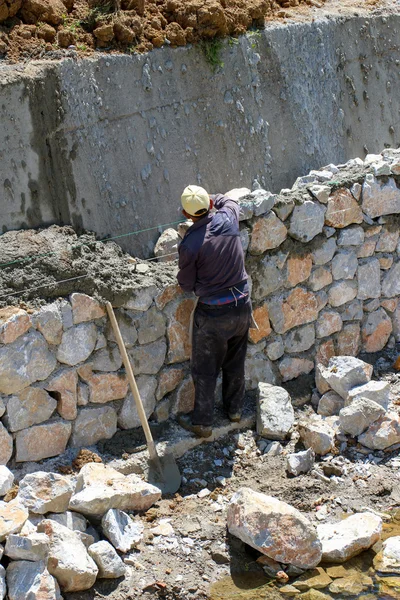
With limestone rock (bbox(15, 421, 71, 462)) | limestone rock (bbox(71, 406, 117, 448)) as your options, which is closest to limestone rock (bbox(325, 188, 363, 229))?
limestone rock (bbox(71, 406, 117, 448))

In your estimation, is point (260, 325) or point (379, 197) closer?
point (260, 325)

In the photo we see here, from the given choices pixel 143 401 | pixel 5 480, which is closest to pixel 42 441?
pixel 5 480

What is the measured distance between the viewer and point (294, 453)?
20.9ft

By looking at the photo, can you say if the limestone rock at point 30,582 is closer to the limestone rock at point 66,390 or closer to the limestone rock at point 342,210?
the limestone rock at point 66,390

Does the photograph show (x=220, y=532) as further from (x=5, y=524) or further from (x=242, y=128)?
(x=242, y=128)

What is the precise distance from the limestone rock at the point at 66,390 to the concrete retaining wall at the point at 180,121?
3.94ft

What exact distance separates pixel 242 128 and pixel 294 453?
10.2ft

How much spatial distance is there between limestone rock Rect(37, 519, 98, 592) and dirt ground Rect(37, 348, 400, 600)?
0.36 feet

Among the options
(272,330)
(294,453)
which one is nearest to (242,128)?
(272,330)

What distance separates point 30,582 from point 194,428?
80.6 inches

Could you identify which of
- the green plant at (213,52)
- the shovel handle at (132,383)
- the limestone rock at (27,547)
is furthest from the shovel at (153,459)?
the green plant at (213,52)

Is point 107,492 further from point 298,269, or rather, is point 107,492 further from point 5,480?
point 298,269

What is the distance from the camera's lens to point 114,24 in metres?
6.75

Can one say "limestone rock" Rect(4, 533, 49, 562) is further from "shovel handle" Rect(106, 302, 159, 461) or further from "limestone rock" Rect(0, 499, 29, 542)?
"shovel handle" Rect(106, 302, 159, 461)
